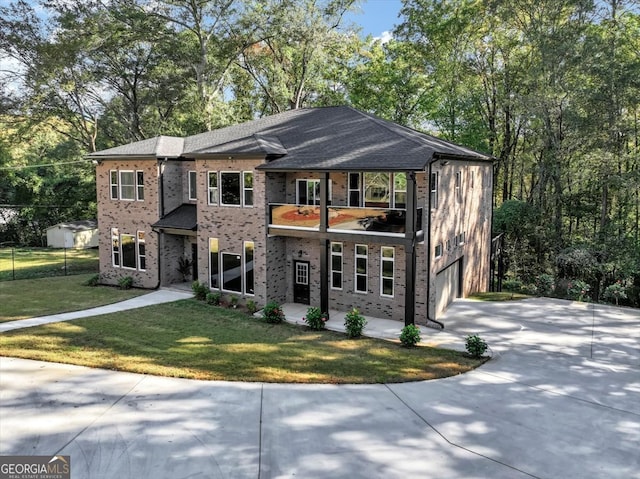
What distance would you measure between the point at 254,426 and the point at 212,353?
4282 mm

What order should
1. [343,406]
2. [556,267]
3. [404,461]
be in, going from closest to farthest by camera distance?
1. [404,461]
2. [343,406]
3. [556,267]

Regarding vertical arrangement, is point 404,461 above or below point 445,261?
below

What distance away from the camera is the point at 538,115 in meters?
26.0

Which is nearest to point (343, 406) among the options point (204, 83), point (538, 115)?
point (538, 115)

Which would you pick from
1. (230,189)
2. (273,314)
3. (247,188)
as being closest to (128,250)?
(230,189)

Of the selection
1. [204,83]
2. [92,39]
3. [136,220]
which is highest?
[92,39]

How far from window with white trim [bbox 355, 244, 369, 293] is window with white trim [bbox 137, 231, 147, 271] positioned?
400 inches

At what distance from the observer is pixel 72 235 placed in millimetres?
36562

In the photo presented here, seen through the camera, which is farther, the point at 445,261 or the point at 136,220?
the point at 136,220

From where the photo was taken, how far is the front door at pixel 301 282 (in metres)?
18.1

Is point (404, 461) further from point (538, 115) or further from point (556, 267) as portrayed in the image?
point (538, 115)

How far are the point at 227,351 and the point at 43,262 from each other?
23.1 m

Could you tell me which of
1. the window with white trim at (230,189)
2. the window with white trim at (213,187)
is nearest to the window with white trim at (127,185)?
the window with white trim at (213,187)

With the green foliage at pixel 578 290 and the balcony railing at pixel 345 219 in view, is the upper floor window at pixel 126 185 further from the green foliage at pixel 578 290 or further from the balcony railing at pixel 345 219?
the green foliage at pixel 578 290
